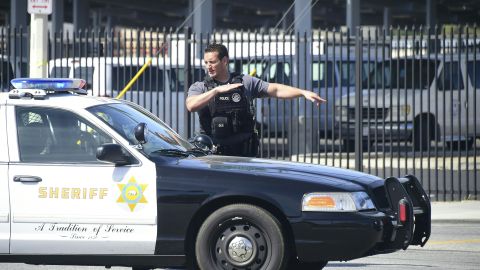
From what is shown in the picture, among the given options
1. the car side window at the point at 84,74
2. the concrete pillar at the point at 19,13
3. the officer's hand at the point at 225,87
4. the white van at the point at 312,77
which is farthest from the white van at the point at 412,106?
the concrete pillar at the point at 19,13

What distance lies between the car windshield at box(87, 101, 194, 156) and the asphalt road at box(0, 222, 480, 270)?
1452 millimetres

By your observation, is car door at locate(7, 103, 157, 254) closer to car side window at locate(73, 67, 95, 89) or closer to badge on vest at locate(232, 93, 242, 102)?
badge on vest at locate(232, 93, 242, 102)

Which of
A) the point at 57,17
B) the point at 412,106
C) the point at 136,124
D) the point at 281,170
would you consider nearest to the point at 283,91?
the point at 136,124

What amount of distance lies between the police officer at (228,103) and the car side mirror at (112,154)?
1953 mm

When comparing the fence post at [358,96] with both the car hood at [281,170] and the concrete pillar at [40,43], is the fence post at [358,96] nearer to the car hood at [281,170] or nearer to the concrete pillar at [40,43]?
the concrete pillar at [40,43]

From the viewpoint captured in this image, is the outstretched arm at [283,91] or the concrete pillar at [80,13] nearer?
the outstretched arm at [283,91]

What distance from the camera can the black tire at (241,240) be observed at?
752cm

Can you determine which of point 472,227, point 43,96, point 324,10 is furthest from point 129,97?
point 324,10

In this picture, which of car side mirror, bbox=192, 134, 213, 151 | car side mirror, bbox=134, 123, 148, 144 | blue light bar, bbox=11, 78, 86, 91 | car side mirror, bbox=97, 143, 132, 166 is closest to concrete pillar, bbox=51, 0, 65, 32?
car side mirror, bbox=192, 134, 213, 151

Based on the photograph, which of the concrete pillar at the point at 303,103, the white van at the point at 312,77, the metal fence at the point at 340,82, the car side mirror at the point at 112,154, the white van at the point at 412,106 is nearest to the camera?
the car side mirror at the point at 112,154

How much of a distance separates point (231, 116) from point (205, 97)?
1.06ft

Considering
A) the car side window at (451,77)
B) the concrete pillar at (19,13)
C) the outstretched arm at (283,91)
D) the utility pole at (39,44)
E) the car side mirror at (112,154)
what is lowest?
the car side mirror at (112,154)

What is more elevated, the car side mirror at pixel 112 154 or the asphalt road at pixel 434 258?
the car side mirror at pixel 112 154

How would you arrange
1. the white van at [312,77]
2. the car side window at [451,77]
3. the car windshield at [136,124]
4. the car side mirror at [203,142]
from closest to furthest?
1. the car windshield at [136,124]
2. the car side mirror at [203,142]
3. the car side window at [451,77]
4. the white van at [312,77]
